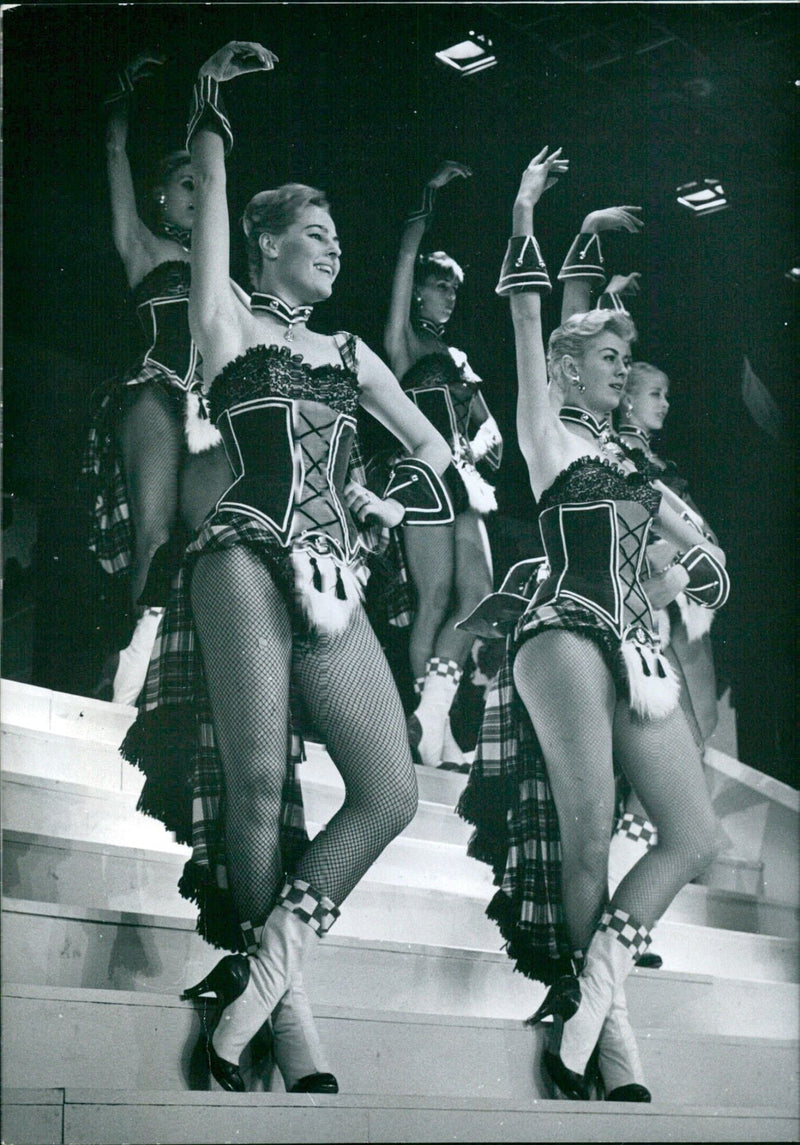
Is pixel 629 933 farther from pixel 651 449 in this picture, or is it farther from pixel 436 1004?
pixel 651 449

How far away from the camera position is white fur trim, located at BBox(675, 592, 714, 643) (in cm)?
345

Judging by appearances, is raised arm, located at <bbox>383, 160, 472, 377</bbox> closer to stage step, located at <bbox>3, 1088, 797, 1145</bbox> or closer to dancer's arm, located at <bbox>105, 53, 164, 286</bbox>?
dancer's arm, located at <bbox>105, 53, 164, 286</bbox>

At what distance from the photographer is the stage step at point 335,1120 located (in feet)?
7.82

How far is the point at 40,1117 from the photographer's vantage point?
2361 mm

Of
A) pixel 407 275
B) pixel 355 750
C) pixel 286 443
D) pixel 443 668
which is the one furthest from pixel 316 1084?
pixel 407 275

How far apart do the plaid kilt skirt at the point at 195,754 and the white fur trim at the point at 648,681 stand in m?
0.80

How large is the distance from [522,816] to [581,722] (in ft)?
0.81

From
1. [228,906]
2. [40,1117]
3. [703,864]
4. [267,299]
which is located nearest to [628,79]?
[267,299]

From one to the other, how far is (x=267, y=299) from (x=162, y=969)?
4.71 feet

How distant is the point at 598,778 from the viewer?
3.17 meters

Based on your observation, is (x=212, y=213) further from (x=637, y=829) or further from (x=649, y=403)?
(x=637, y=829)

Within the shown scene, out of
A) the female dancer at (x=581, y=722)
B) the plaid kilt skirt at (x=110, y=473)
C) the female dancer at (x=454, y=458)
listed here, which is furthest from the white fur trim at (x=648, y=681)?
the plaid kilt skirt at (x=110, y=473)

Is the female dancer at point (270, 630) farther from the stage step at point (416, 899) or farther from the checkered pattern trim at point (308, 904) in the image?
the stage step at point (416, 899)

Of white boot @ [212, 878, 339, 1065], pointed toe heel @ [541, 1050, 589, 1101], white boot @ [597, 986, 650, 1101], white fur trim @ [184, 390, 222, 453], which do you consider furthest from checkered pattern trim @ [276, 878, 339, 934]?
white fur trim @ [184, 390, 222, 453]
